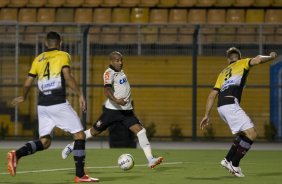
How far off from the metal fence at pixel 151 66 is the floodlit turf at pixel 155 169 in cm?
578

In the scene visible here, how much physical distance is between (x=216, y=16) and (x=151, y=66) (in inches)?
131

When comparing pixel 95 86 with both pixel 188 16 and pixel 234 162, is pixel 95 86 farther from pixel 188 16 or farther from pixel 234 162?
pixel 234 162

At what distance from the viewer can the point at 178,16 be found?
29109 millimetres

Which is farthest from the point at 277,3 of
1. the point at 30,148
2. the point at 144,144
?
the point at 30,148

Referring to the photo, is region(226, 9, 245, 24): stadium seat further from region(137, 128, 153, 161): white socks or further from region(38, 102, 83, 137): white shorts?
region(38, 102, 83, 137): white shorts

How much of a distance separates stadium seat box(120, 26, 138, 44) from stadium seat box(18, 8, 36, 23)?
4.33 meters

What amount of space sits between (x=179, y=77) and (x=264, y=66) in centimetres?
264

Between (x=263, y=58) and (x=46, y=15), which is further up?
(x=46, y=15)

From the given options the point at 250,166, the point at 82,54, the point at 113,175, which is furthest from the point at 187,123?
the point at 113,175

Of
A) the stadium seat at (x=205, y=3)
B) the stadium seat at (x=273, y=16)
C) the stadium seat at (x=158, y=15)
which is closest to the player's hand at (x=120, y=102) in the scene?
the stadium seat at (x=158, y=15)

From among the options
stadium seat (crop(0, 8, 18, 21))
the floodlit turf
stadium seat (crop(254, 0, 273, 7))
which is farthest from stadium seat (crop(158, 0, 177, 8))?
the floodlit turf

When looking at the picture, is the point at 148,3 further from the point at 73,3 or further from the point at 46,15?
the point at 46,15

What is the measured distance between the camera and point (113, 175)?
46.6 feet

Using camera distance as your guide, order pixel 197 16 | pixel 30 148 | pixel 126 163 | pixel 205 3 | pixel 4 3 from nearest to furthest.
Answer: pixel 30 148
pixel 126 163
pixel 197 16
pixel 205 3
pixel 4 3
